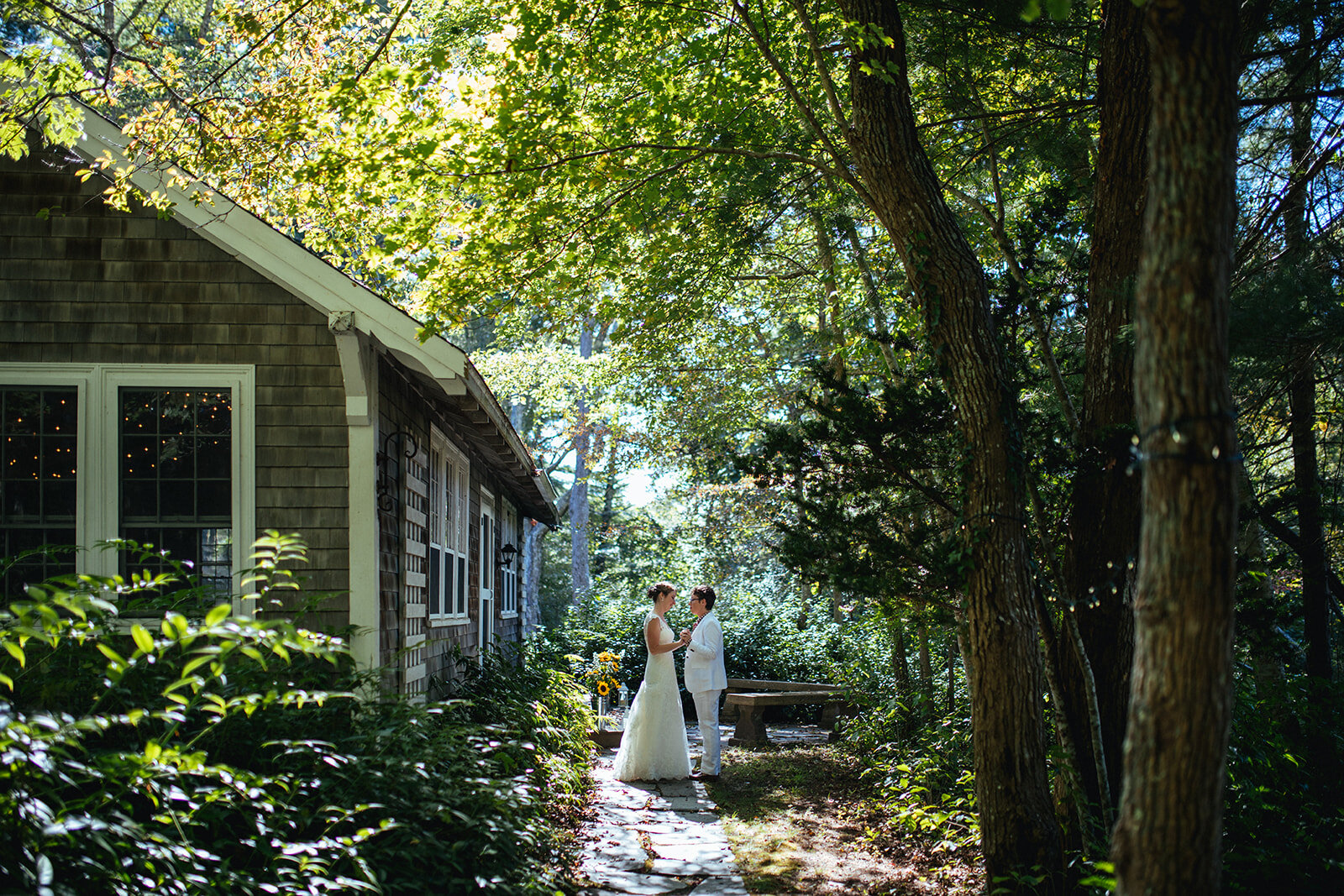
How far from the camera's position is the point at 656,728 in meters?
9.38

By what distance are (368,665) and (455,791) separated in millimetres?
1629

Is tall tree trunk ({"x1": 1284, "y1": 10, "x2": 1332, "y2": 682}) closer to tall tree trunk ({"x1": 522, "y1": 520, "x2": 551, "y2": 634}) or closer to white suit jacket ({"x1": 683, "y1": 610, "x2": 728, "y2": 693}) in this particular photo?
white suit jacket ({"x1": 683, "y1": 610, "x2": 728, "y2": 693})

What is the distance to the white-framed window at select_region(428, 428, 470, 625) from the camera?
9062mm

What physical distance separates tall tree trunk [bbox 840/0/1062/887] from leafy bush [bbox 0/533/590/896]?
2509mm

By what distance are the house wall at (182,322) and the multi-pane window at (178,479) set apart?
0.70 feet

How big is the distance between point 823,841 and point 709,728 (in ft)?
7.75

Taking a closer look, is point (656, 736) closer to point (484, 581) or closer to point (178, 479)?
point (484, 581)

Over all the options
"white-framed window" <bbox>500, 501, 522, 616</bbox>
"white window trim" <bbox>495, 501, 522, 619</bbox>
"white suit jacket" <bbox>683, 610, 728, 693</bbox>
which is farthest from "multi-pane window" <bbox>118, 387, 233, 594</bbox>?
"white-framed window" <bbox>500, 501, 522, 616</bbox>

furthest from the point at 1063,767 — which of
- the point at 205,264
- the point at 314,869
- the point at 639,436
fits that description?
the point at 639,436

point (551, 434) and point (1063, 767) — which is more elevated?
point (551, 434)

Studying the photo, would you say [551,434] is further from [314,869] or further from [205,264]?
[314,869]

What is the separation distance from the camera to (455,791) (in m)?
5.20

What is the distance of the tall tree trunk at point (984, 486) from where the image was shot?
16.9ft

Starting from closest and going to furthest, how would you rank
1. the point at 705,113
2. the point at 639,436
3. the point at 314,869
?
the point at 314,869, the point at 705,113, the point at 639,436
